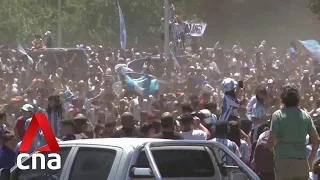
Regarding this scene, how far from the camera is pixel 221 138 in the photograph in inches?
420

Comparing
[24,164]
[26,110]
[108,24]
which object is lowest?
[108,24]

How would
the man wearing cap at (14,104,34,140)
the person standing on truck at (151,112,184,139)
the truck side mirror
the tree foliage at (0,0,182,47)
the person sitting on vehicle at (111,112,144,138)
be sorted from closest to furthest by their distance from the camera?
the truck side mirror < the person standing on truck at (151,112,184,139) < the person sitting on vehicle at (111,112,144,138) < the man wearing cap at (14,104,34,140) < the tree foliage at (0,0,182,47)

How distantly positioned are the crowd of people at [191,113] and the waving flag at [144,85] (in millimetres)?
151

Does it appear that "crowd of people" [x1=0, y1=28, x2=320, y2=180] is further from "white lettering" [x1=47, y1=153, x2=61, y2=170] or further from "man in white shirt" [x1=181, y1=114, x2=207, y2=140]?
"white lettering" [x1=47, y1=153, x2=61, y2=170]

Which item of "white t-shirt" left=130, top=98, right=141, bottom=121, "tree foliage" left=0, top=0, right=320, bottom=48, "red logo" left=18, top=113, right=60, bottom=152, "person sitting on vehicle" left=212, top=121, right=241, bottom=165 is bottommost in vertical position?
Answer: "tree foliage" left=0, top=0, right=320, bottom=48

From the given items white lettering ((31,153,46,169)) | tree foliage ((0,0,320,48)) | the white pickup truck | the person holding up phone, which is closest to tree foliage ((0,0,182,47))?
tree foliage ((0,0,320,48))

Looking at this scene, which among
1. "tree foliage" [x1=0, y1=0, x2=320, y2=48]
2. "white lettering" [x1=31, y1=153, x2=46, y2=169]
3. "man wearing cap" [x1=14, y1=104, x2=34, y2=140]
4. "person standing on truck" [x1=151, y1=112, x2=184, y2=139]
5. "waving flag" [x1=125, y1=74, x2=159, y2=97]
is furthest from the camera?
"tree foliage" [x1=0, y1=0, x2=320, y2=48]

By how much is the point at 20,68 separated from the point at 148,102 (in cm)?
1123

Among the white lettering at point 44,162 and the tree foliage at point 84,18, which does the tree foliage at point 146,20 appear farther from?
the white lettering at point 44,162

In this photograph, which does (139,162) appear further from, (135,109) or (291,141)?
(135,109)

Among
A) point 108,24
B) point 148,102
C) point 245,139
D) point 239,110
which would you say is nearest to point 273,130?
point 245,139

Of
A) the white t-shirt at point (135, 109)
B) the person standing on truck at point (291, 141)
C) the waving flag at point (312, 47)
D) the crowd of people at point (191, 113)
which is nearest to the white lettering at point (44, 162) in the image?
the crowd of people at point (191, 113)

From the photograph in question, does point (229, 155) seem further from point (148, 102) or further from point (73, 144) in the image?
point (148, 102)

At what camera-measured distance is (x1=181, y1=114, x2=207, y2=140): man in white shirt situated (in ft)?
36.9
